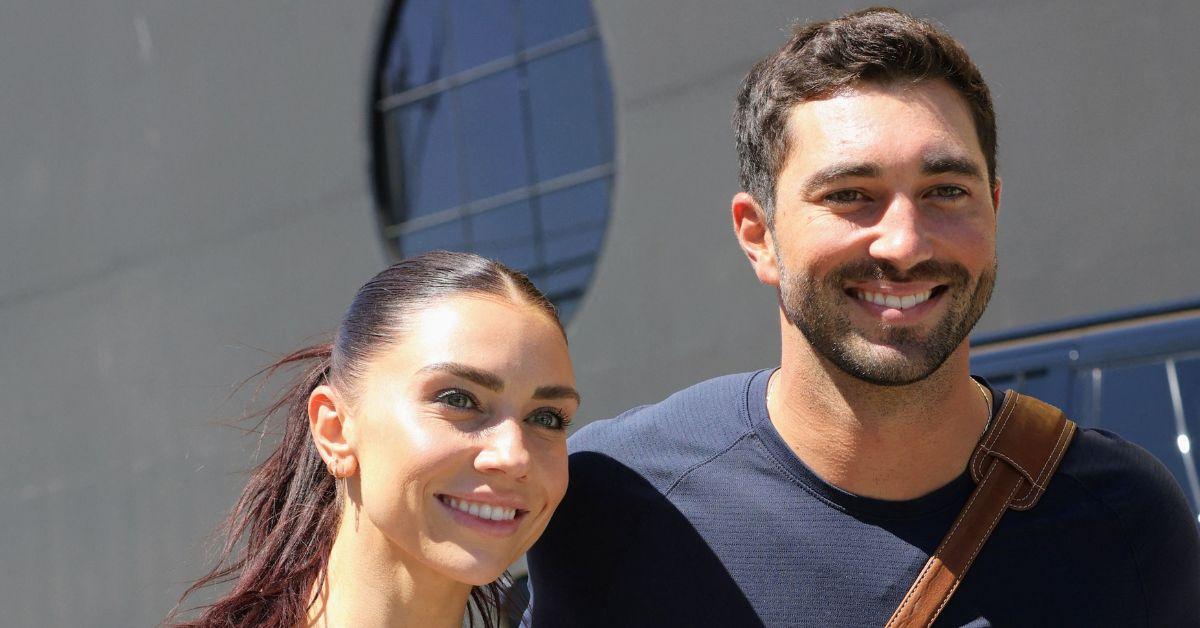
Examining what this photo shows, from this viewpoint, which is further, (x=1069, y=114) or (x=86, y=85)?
(x=86, y=85)

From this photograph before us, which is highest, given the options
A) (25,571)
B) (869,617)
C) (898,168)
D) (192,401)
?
(898,168)

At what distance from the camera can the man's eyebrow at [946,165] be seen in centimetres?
222

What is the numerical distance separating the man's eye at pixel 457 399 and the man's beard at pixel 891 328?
64 centimetres

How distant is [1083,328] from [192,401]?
7024 millimetres

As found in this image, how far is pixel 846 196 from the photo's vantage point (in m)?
2.28

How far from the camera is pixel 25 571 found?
986cm

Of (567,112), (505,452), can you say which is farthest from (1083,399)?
(567,112)

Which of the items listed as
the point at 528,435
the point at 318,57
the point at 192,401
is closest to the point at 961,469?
the point at 528,435

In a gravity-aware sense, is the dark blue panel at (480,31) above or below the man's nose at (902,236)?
above

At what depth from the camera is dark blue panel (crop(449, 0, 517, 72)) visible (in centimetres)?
778

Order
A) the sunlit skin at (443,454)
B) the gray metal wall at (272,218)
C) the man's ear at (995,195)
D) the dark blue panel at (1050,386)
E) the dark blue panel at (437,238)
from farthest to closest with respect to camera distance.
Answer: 1. the dark blue panel at (437,238)
2. the gray metal wall at (272,218)
3. the dark blue panel at (1050,386)
4. the man's ear at (995,195)
5. the sunlit skin at (443,454)

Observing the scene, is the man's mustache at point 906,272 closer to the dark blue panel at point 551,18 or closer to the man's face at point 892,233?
the man's face at point 892,233

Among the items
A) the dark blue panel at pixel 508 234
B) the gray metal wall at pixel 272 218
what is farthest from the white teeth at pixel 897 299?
the dark blue panel at pixel 508 234

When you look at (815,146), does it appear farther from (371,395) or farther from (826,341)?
(371,395)
